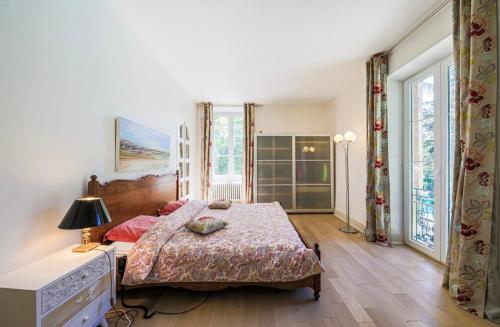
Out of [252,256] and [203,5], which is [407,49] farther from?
[252,256]

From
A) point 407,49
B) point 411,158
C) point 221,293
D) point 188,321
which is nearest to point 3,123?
point 188,321

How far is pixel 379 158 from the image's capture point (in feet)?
10.3

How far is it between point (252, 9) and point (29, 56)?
181 cm

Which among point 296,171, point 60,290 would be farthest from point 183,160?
point 60,290

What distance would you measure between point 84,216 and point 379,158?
342 centimetres

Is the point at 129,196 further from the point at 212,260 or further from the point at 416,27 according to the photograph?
the point at 416,27

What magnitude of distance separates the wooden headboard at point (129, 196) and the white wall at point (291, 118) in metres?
2.97

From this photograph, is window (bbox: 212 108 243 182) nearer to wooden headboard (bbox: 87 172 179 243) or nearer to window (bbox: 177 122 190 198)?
window (bbox: 177 122 190 198)

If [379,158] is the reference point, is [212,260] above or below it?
below

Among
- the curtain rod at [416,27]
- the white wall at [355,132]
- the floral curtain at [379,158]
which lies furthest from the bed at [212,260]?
the curtain rod at [416,27]

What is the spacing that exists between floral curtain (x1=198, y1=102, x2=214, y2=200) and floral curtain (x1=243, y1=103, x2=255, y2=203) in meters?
0.86

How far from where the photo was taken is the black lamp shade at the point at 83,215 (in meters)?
1.40

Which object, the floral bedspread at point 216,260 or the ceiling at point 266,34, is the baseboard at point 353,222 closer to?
the floral bedspread at point 216,260

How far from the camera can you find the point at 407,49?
268 centimetres
